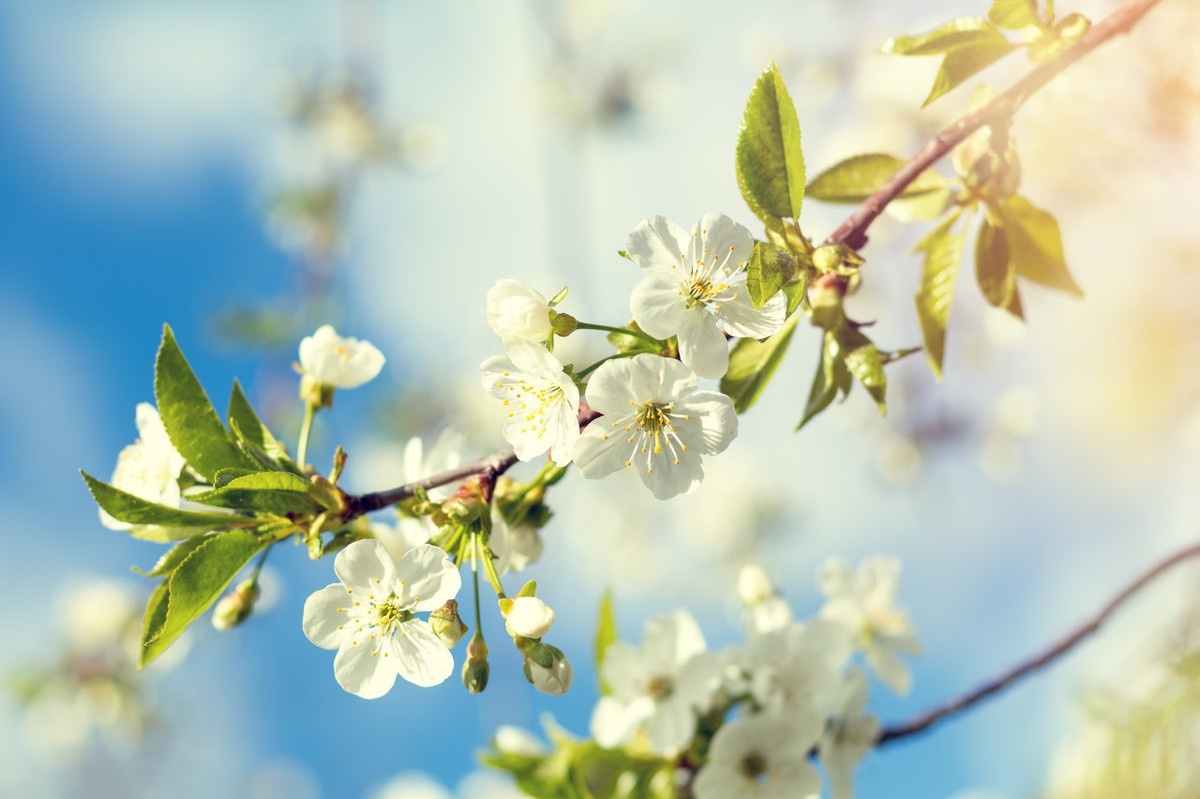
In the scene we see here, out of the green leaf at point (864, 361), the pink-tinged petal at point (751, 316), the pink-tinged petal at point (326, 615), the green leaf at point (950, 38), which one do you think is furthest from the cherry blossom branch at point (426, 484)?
the green leaf at point (950, 38)

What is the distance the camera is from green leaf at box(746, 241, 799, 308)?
2.99 feet

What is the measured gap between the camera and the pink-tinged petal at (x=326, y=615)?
3.52 ft

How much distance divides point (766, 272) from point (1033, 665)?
1.05 metres

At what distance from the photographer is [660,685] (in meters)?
1.62

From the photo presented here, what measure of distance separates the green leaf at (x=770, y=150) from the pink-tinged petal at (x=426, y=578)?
537 millimetres

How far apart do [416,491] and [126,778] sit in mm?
12124

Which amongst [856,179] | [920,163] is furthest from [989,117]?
[856,179]

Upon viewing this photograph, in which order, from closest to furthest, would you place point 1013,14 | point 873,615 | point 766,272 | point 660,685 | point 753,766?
point 766,272 < point 1013,14 < point 753,766 < point 660,685 < point 873,615

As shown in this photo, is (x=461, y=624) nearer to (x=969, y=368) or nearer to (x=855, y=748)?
(x=855, y=748)

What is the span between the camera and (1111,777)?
163cm

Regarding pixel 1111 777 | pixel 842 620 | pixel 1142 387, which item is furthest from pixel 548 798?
pixel 1142 387

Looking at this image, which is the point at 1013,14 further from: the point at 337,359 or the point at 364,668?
the point at 364,668

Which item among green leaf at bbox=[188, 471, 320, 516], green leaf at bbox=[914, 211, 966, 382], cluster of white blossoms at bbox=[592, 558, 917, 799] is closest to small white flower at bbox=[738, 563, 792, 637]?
cluster of white blossoms at bbox=[592, 558, 917, 799]

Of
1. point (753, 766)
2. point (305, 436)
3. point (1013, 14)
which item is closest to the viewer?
point (1013, 14)
